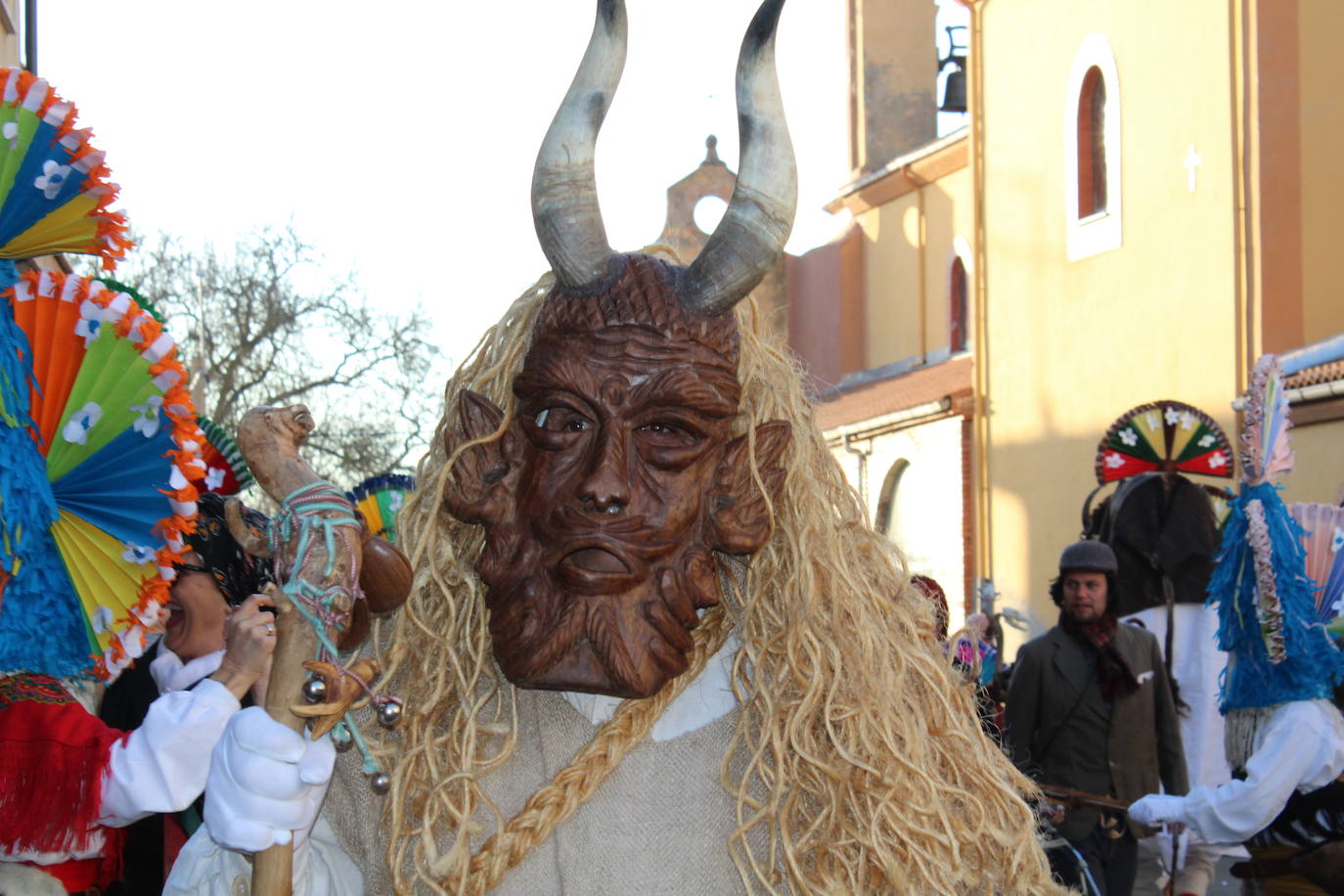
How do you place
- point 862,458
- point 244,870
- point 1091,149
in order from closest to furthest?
1. point 244,870
2. point 1091,149
3. point 862,458

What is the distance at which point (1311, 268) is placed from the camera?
1216 cm

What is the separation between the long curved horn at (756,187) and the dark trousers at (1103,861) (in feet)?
12.0

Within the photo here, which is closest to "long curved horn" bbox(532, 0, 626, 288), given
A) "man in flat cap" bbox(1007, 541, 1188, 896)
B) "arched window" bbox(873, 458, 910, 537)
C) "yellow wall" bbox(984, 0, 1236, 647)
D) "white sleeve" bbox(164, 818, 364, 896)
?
"white sleeve" bbox(164, 818, 364, 896)

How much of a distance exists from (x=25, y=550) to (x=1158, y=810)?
3.88 meters

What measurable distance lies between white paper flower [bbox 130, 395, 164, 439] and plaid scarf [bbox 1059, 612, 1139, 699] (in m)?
4.41

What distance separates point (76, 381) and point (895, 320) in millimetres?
18950

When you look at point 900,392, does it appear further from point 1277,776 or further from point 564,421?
point 564,421

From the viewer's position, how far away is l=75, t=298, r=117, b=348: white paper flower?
8.07 feet

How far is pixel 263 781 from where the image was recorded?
6.10ft

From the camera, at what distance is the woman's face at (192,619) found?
3855 millimetres

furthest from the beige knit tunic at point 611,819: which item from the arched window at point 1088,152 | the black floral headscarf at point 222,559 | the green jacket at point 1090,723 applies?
the arched window at point 1088,152

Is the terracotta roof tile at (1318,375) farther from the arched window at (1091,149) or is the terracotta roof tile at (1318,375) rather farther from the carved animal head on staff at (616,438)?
the carved animal head on staff at (616,438)

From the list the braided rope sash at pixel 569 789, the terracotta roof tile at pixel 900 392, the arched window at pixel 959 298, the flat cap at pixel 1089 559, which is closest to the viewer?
the braided rope sash at pixel 569 789

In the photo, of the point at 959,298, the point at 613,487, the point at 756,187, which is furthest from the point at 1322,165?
the point at 613,487
